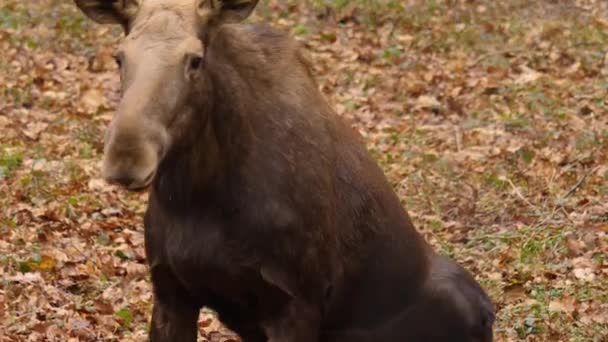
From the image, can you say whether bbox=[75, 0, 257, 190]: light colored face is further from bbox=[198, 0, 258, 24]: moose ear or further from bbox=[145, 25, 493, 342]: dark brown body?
bbox=[145, 25, 493, 342]: dark brown body

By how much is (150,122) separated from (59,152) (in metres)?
6.95

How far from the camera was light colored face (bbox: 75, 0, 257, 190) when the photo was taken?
14.1 feet

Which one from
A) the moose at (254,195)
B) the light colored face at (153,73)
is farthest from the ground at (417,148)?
the light colored face at (153,73)

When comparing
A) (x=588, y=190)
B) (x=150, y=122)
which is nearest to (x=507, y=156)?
(x=588, y=190)

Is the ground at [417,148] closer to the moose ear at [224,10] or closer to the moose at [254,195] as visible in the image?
the moose at [254,195]

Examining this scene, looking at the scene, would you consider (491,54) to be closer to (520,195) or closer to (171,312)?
(520,195)

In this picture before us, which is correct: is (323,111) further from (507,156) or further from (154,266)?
(507,156)

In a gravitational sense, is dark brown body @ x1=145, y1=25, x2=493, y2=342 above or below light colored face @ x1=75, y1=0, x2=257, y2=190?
below

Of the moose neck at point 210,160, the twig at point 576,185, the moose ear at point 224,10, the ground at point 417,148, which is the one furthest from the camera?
the twig at point 576,185

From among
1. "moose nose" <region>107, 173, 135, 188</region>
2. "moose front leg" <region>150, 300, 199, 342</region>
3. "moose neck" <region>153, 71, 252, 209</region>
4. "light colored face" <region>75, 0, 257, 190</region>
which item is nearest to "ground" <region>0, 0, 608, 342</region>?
"moose front leg" <region>150, 300, 199, 342</region>

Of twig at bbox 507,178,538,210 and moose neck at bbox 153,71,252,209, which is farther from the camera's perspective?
twig at bbox 507,178,538,210

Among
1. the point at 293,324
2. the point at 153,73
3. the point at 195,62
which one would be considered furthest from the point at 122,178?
the point at 293,324

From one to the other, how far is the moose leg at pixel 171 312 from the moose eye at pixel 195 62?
41.7 inches

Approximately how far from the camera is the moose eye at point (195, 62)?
15.3ft
